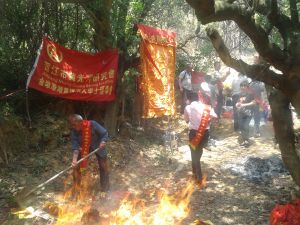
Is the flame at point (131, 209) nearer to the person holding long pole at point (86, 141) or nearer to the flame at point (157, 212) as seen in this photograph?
the flame at point (157, 212)

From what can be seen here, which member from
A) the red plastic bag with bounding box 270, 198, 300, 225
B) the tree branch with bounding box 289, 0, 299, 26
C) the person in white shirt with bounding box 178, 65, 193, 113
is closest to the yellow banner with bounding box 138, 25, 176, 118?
the person in white shirt with bounding box 178, 65, 193, 113

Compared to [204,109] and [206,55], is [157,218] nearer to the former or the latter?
[204,109]

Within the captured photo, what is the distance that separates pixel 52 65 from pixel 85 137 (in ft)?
7.81

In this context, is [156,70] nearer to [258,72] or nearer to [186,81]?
[186,81]

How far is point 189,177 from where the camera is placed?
28.7ft

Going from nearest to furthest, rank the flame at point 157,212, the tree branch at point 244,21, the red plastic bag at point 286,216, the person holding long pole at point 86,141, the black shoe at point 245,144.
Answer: the tree branch at point 244,21
the red plastic bag at point 286,216
the flame at point 157,212
the person holding long pole at point 86,141
the black shoe at point 245,144

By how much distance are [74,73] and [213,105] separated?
4.74 metres

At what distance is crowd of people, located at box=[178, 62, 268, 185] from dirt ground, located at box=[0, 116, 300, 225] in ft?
1.77

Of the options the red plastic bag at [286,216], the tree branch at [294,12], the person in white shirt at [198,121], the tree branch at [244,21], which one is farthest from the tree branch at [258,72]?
the person in white shirt at [198,121]

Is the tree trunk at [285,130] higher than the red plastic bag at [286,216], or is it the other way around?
the tree trunk at [285,130]

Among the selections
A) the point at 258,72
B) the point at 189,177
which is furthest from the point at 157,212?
the point at 258,72

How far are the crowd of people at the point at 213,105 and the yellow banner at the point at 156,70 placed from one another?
0.96m

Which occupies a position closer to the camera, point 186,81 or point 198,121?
point 198,121

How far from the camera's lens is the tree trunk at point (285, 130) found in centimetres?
607
